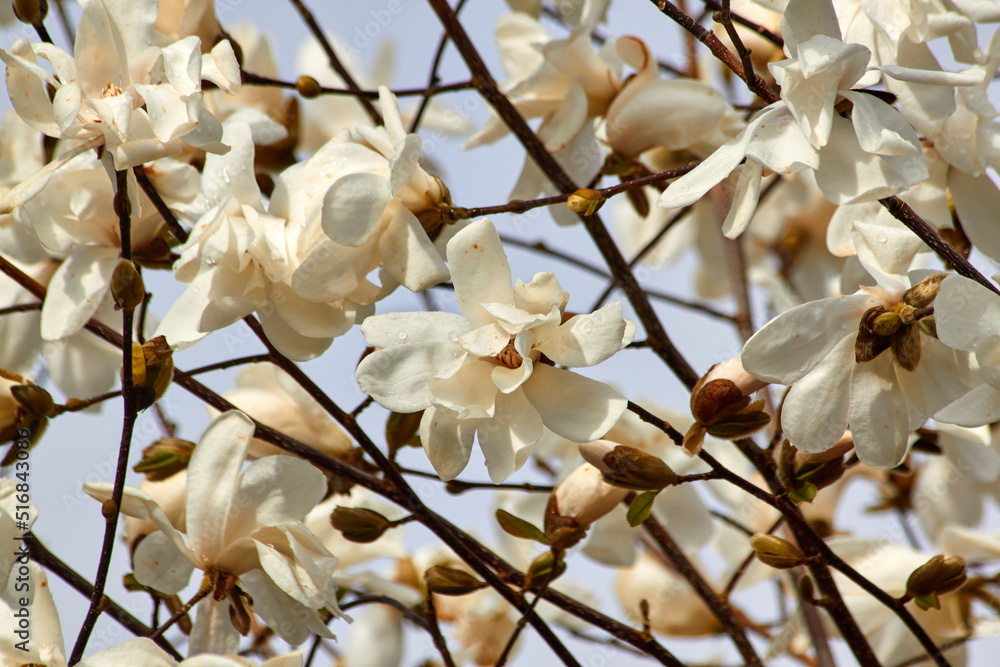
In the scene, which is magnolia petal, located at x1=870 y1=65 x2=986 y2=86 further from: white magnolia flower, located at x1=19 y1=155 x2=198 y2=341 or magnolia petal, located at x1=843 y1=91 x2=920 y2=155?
white magnolia flower, located at x1=19 y1=155 x2=198 y2=341

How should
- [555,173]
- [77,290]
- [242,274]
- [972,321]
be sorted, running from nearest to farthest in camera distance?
[972,321]
[242,274]
[77,290]
[555,173]

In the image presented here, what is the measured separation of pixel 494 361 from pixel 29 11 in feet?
1.41

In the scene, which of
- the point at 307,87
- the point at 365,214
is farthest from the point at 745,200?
the point at 307,87

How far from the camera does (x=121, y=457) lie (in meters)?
0.60

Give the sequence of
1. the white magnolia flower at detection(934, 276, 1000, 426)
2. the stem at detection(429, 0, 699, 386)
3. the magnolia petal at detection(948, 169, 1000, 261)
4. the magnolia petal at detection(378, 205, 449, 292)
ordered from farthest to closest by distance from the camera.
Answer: the stem at detection(429, 0, 699, 386)
the magnolia petal at detection(948, 169, 1000, 261)
the magnolia petal at detection(378, 205, 449, 292)
the white magnolia flower at detection(934, 276, 1000, 426)

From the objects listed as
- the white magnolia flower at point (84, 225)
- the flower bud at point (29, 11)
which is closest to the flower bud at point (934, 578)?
the white magnolia flower at point (84, 225)

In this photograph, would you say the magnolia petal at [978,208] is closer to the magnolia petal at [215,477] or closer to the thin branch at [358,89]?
the thin branch at [358,89]

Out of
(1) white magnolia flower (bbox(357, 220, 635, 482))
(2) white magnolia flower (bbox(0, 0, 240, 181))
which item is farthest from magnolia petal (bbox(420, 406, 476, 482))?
(2) white magnolia flower (bbox(0, 0, 240, 181))

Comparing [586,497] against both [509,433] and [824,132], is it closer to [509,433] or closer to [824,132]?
[509,433]

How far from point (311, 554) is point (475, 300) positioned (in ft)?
0.79

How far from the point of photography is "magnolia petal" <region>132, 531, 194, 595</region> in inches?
26.9

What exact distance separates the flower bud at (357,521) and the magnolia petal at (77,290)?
254 millimetres

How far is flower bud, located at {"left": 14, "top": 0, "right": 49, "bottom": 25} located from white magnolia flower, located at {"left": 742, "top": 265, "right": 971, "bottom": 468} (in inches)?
22.7

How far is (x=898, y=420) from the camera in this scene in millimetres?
580
